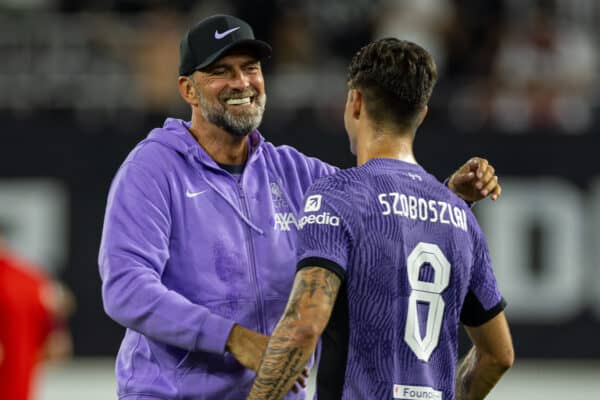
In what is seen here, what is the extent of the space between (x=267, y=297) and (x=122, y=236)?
22.0 inches

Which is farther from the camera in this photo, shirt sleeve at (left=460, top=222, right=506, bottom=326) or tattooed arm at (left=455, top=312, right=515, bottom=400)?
tattooed arm at (left=455, top=312, right=515, bottom=400)

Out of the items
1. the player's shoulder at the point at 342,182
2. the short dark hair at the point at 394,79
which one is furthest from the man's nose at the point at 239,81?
the player's shoulder at the point at 342,182

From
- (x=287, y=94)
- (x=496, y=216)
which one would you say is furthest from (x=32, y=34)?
(x=496, y=216)

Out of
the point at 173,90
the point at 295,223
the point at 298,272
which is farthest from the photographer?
the point at 173,90

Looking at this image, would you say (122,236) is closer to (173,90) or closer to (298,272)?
(298,272)

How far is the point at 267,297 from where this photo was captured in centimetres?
459

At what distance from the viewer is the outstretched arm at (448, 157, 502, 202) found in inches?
183

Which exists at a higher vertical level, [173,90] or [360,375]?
[173,90]

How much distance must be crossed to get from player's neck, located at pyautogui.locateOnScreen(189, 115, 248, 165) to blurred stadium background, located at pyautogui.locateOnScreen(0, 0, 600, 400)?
6.53 meters

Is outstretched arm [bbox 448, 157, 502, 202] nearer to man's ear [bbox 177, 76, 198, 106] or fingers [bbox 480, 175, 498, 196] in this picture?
fingers [bbox 480, 175, 498, 196]

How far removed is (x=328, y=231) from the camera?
400 cm

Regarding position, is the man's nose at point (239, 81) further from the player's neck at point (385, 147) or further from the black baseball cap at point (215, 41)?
the player's neck at point (385, 147)

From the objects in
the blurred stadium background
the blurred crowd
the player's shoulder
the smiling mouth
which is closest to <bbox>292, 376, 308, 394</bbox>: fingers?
the player's shoulder

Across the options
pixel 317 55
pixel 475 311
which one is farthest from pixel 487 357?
pixel 317 55
